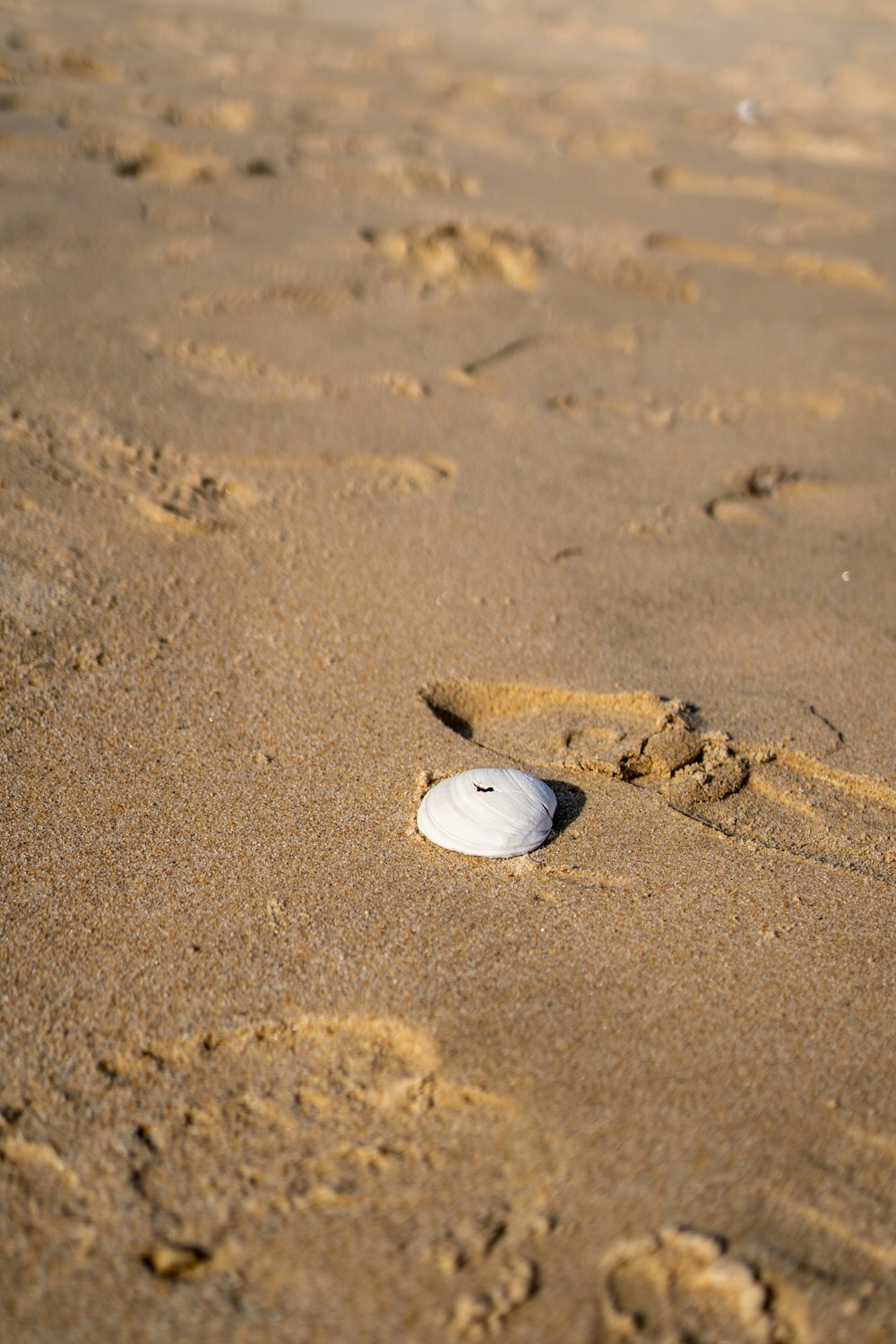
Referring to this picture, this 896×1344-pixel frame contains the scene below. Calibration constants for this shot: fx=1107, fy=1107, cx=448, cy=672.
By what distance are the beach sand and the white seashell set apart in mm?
55

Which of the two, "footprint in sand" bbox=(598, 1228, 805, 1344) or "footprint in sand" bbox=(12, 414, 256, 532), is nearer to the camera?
"footprint in sand" bbox=(598, 1228, 805, 1344)

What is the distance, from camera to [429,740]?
6.26ft

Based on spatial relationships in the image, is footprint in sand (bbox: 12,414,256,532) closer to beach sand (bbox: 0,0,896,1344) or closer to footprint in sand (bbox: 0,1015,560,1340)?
beach sand (bbox: 0,0,896,1344)

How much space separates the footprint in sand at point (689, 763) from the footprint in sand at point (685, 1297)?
0.72 meters

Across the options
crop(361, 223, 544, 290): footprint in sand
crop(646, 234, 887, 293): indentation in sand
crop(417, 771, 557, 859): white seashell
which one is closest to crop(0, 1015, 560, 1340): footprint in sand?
crop(417, 771, 557, 859): white seashell

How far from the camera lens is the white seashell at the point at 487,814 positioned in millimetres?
1643

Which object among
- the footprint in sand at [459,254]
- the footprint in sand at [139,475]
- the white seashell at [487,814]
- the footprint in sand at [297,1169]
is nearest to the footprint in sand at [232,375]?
the footprint in sand at [139,475]

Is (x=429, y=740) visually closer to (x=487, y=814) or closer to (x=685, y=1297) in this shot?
(x=487, y=814)

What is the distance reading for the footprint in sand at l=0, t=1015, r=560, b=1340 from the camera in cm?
114

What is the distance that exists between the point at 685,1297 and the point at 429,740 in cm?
98

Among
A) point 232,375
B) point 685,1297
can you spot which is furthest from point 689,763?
point 232,375

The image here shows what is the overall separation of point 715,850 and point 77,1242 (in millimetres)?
1030

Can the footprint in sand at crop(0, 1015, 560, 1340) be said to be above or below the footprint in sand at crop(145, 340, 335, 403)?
below

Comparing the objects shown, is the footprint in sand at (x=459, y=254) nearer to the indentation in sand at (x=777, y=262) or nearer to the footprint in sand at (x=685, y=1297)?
the indentation in sand at (x=777, y=262)
